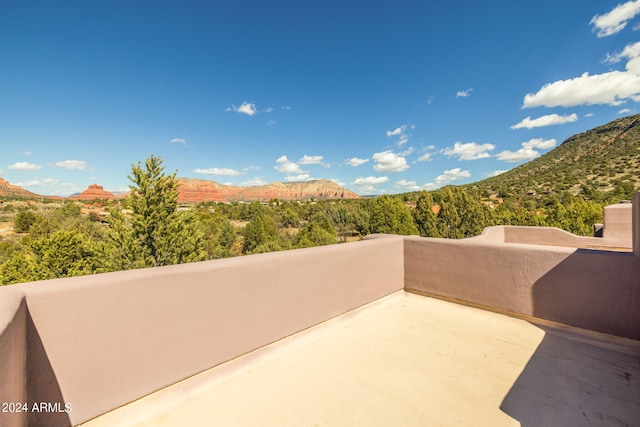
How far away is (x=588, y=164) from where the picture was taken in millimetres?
35188

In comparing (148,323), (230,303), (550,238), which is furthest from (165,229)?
(550,238)

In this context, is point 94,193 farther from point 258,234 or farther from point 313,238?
point 313,238

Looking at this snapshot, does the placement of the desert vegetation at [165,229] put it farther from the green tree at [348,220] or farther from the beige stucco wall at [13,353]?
the beige stucco wall at [13,353]

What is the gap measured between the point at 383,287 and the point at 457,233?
19.2 m

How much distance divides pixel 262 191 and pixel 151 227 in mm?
110391

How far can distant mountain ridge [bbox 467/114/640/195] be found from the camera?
98.8ft

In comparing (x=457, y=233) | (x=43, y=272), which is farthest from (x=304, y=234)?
(x=43, y=272)

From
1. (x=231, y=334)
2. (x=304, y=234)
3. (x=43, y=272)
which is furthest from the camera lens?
(x=304, y=234)

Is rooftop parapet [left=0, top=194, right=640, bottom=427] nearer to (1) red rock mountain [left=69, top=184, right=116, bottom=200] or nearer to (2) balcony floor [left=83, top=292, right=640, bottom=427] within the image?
(2) balcony floor [left=83, top=292, right=640, bottom=427]

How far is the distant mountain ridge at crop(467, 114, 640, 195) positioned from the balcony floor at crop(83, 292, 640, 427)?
34.2 meters

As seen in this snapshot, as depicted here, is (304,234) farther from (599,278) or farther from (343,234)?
(599,278)

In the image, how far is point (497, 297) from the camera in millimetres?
3605

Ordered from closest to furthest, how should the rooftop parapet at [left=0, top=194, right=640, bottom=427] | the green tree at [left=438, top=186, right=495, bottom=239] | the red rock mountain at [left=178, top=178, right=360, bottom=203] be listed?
the rooftop parapet at [left=0, top=194, right=640, bottom=427], the green tree at [left=438, top=186, right=495, bottom=239], the red rock mountain at [left=178, top=178, right=360, bottom=203]

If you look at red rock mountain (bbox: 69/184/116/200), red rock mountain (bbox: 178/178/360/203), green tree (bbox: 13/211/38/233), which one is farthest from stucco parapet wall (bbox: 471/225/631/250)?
red rock mountain (bbox: 69/184/116/200)
